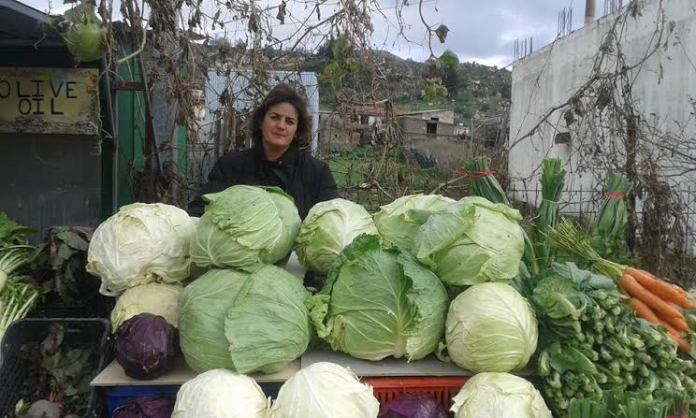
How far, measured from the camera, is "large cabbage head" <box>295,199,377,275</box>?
271 cm

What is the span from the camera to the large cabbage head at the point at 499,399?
6.85 ft

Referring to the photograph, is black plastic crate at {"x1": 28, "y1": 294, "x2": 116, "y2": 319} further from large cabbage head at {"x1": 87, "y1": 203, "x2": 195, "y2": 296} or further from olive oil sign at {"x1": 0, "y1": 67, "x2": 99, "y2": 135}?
olive oil sign at {"x1": 0, "y1": 67, "x2": 99, "y2": 135}

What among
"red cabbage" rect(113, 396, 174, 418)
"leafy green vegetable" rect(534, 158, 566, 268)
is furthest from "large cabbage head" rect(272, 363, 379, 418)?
"leafy green vegetable" rect(534, 158, 566, 268)

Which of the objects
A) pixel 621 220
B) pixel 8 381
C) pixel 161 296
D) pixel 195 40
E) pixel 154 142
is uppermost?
pixel 195 40

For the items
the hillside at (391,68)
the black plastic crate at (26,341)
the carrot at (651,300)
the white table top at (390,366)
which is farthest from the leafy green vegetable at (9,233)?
the carrot at (651,300)

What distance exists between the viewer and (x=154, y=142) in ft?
18.5

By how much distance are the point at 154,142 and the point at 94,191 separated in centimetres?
85

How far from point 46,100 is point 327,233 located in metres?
3.82

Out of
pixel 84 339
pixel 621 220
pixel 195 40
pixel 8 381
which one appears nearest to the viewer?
pixel 8 381

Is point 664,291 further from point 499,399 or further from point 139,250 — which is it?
point 139,250

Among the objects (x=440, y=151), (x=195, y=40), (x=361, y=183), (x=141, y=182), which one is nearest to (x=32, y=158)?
(x=141, y=182)

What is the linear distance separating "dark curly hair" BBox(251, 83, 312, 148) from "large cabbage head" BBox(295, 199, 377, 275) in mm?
1749

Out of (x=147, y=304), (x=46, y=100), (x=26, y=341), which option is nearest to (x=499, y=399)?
(x=147, y=304)

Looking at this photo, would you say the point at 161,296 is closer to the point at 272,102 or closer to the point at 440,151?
the point at 272,102
